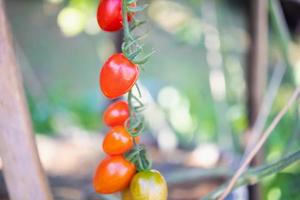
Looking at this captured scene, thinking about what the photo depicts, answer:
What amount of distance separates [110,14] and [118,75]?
6 cm

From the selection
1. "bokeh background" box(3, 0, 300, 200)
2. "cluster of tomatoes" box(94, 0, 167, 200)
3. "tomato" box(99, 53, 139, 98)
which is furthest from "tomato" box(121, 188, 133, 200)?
"bokeh background" box(3, 0, 300, 200)

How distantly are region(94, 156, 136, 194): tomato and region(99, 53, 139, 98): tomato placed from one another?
0.09m

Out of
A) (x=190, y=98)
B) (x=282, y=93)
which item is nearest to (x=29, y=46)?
(x=190, y=98)

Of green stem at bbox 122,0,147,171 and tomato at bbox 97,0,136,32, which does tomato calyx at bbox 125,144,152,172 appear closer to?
green stem at bbox 122,0,147,171

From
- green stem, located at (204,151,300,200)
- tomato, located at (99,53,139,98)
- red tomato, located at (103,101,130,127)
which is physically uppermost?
tomato, located at (99,53,139,98)

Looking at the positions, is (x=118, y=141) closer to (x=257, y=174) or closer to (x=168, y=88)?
(x=257, y=174)

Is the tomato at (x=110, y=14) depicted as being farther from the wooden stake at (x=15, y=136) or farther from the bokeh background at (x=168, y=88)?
the bokeh background at (x=168, y=88)

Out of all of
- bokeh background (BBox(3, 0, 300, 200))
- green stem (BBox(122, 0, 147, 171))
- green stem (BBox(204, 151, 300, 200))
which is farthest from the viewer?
bokeh background (BBox(3, 0, 300, 200))

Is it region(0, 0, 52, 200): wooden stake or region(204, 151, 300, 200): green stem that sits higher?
region(0, 0, 52, 200): wooden stake

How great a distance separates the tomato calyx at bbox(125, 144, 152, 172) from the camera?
0.65m

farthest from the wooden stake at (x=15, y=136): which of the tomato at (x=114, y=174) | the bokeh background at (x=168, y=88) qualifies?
the bokeh background at (x=168, y=88)

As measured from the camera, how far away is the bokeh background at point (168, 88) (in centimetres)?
158

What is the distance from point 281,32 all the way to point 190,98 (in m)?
1.81

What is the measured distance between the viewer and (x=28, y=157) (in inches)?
23.8
